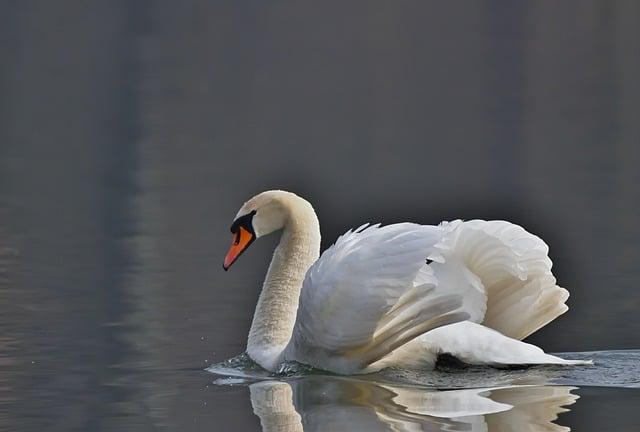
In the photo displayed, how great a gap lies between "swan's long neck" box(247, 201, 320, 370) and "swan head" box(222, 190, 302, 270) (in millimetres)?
58

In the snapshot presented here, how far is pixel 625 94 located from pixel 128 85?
11588 millimetres

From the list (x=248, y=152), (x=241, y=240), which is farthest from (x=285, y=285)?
(x=248, y=152)

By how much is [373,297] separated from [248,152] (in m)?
18.1

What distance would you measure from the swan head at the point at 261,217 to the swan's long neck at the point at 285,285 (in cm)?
6

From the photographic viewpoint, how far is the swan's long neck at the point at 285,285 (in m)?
10.2

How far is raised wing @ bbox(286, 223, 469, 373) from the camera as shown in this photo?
29.2ft

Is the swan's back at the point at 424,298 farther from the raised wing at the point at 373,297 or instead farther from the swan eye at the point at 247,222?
the swan eye at the point at 247,222

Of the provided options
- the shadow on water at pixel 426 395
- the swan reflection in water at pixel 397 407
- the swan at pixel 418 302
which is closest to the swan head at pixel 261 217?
the swan at pixel 418 302

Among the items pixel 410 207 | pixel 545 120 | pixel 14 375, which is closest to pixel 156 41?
pixel 545 120

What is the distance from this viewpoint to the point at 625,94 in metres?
38.7

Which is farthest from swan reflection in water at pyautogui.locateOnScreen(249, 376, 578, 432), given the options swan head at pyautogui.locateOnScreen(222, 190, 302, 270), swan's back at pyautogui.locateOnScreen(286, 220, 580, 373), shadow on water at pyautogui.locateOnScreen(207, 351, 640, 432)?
swan head at pyautogui.locateOnScreen(222, 190, 302, 270)

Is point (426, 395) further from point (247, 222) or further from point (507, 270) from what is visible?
point (247, 222)

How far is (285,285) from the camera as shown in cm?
1052

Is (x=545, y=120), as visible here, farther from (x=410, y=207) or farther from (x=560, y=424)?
(x=560, y=424)
